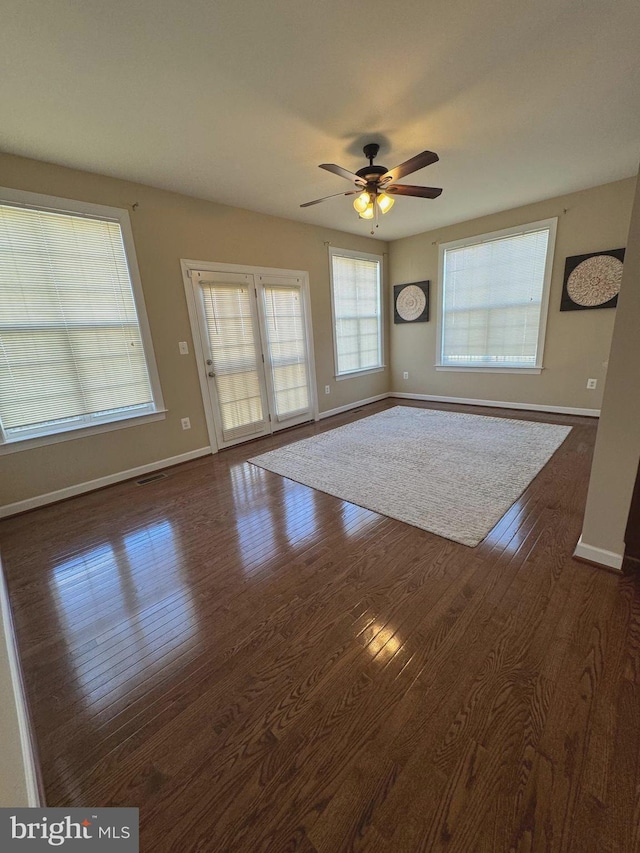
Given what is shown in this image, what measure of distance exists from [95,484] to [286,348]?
267 centimetres

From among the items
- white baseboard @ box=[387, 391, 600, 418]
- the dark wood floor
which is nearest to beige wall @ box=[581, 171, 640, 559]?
the dark wood floor

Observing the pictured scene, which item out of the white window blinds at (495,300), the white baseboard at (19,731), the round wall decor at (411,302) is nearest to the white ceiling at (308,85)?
the white window blinds at (495,300)

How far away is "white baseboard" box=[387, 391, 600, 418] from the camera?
430 centimetres

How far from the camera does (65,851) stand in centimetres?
84

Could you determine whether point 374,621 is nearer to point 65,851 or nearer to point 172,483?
point 65,851

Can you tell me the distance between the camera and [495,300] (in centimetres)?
470

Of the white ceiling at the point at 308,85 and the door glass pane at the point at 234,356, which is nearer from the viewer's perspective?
the white ceiling at the point at 308,85

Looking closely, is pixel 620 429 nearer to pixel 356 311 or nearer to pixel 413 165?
pixel 413 165

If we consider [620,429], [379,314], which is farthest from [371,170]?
[379,314]

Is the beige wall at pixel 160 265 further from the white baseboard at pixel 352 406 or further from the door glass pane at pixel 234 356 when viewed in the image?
the white baseboard at pixel 352 406

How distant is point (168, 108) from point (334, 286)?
→ 3105 millimetres

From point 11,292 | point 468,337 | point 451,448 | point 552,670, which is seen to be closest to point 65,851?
point 552,670

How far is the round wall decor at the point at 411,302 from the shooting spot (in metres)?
5.34

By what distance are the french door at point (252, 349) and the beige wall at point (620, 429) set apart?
340 centimetres
